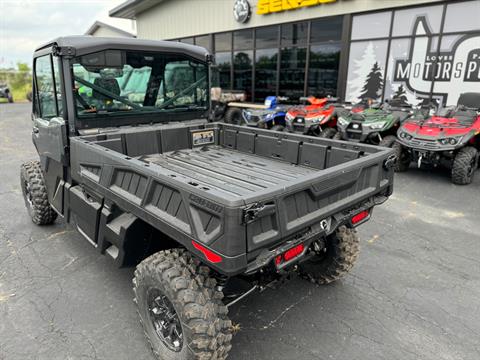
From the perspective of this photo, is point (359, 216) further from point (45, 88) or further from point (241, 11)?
point (241, 11)

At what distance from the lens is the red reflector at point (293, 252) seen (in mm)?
2238

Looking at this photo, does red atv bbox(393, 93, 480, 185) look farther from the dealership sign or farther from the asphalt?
the dealership sign

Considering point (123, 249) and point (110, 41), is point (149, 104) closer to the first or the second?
point (110, 41)

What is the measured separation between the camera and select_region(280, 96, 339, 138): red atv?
8789 millimetres

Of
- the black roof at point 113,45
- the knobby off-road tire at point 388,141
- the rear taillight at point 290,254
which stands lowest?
the knobby off-road tire at point 388,141

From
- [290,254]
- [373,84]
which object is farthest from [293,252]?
[373,84]

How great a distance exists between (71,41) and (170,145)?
1.43 metres

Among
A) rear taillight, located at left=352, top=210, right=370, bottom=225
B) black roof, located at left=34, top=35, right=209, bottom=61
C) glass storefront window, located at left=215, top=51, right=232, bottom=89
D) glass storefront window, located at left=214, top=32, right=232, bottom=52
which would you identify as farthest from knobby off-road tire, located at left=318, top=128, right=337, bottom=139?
glass storefront window, located at left=214, top=32, right=232, bottom=52

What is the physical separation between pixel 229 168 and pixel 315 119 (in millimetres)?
5767

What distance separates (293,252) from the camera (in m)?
2.28

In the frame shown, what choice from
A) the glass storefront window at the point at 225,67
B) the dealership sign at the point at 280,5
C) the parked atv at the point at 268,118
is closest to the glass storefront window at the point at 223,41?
the glass storefront window at the point at 225,67

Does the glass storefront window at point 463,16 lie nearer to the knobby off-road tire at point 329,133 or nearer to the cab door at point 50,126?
the knobby off-road tire at point 329,133

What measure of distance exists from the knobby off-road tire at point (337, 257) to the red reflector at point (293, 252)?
100cm

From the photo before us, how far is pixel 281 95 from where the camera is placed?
13.8 meters
